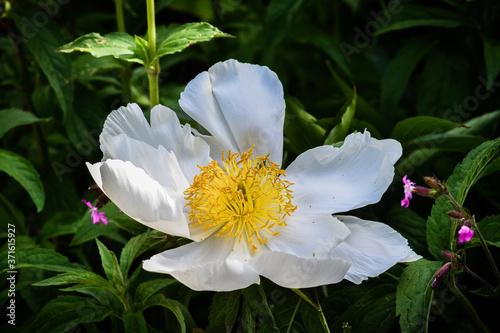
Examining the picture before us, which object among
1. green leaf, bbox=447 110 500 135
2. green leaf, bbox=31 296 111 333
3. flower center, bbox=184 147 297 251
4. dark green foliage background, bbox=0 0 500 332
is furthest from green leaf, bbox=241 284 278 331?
green leaf, bbox=447 110 500 135

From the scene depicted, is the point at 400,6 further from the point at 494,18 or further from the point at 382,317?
the point at 382,317

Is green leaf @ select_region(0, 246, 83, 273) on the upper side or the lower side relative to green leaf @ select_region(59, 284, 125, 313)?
upper

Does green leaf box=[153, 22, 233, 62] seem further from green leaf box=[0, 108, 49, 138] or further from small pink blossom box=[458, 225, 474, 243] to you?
small pink blossom box=[458, 225, 474, 243]

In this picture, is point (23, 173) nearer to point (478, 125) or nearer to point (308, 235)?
point (308, 235)

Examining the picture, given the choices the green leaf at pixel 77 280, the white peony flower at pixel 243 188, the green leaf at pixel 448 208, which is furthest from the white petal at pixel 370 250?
the green leaf at pixel 77 280

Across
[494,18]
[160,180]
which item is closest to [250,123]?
[160,180]

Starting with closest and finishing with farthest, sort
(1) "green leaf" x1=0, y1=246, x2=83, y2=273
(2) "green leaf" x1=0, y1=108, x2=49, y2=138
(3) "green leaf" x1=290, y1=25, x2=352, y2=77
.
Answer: (1) "green leaf" x1=0, y1=246, x2=83, y2=273, (2) "green leaf" x1=0, y1=108, x2=49, y2=138, (3) "green leaf" x1=290, y1=25, x2=352, y2=77
